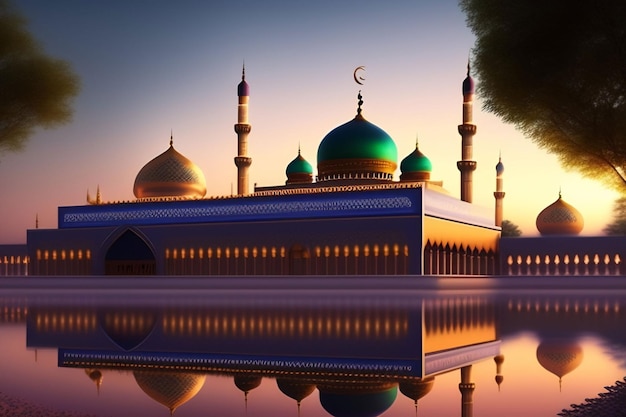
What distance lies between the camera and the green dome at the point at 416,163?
33.2 metres

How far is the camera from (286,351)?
6.91m

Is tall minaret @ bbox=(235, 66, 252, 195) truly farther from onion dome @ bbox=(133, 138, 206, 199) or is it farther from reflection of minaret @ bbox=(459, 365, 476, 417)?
reflection of minaret @ bbox=(459, 365, 476, 417)

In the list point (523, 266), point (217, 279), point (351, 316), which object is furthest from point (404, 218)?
point (351, 316)

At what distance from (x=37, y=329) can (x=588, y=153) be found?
803cm

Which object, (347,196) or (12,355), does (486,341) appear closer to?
(12,355)

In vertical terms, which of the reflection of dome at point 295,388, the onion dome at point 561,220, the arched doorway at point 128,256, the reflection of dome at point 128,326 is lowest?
the reflection of dome at point 128,326

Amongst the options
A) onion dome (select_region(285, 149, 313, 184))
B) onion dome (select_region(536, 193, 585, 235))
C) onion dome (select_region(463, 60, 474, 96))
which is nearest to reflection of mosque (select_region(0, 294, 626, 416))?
onion dome (select_region(463, 60, 474, 96))

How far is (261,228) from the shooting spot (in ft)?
90.1

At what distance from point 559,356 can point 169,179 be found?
27.2 meters

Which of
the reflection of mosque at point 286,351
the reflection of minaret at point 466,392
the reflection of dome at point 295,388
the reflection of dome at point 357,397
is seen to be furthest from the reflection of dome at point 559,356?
the reflection of dome at point 295,388

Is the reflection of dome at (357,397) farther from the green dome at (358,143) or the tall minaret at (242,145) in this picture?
the tall minaret at (242,145)

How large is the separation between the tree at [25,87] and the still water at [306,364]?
282 centimetres

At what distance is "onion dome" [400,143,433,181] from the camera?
32969 millimetres

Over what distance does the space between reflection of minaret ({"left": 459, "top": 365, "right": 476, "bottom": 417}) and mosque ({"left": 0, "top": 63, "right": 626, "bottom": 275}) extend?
62.0 ft
